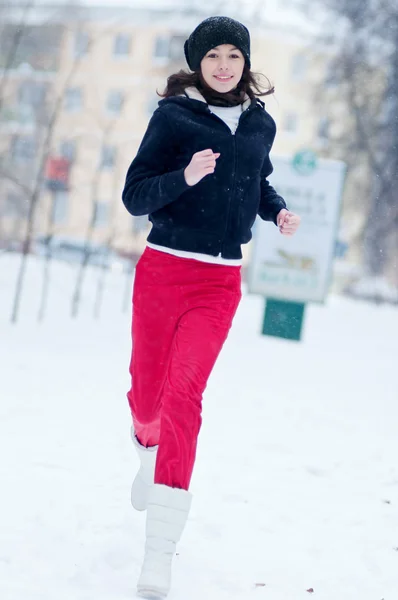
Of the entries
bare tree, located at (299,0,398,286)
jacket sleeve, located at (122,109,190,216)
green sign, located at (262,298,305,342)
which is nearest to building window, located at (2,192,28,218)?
bare tree, located at (299,0,398,286)

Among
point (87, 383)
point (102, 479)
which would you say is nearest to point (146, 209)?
point (102, 479)

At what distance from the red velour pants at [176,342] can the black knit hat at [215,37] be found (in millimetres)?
675

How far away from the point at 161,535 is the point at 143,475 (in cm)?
60

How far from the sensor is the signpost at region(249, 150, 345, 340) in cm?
1242

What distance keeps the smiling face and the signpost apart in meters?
9.44

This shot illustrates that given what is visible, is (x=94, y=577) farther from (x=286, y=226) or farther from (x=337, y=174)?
(x=337, y=174)

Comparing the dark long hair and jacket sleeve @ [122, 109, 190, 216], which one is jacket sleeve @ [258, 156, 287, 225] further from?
jacket sleeve @ [122, 109, 190, 216]

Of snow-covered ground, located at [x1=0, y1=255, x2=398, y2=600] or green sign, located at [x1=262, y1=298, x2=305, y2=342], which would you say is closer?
snow-covered ground, located at [x1=0, y1=255, x2=398, y2=600]

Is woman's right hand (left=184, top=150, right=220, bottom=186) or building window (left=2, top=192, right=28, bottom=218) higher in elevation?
building window (left=2, top=192, right=28, bottom=218)

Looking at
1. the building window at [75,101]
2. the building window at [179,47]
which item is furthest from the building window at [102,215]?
the building window at [179,47]

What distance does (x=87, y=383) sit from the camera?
6.89 meters

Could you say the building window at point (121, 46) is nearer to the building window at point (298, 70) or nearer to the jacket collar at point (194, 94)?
the building window at point (298, 70)

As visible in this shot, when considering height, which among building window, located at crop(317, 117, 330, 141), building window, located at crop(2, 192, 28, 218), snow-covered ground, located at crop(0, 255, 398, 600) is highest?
building window, located at crop(317, 117, 330, 141)

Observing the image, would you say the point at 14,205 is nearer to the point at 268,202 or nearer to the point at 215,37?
the point at 268,202
